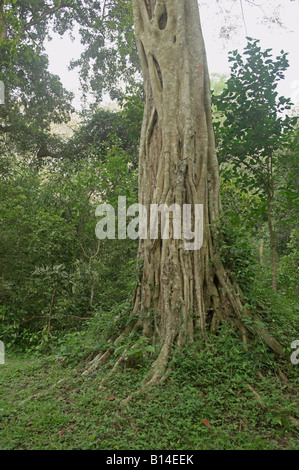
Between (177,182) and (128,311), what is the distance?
149 centimetres

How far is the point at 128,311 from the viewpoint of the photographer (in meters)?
3.97

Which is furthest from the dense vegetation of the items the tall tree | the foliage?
the tall tree

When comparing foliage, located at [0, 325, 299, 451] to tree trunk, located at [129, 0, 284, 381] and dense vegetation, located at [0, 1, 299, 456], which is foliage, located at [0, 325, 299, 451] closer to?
dense vegetation, located at [0, 1, 299, 456]

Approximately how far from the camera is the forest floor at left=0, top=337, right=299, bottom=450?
90.3 inches

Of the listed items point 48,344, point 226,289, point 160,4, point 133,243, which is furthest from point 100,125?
point 226,289

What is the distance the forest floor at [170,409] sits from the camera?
229 cm

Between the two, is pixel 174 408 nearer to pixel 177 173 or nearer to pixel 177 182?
pixel 177 182

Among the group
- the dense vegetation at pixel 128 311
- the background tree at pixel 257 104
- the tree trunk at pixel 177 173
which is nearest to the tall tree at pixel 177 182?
the tree trunk at pixel 177 173

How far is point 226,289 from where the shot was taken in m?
3.67

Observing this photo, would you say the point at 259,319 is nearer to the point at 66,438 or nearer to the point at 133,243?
the point at 66,438

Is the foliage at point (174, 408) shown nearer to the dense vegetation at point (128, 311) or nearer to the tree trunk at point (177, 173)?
the dense vegetation at point (128, 311)

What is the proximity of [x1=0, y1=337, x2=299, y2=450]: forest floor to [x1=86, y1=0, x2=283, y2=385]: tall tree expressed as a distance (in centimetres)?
24

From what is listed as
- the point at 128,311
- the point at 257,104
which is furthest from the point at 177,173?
the point at 257,104

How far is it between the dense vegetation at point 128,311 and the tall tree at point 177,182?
0.16 meters
